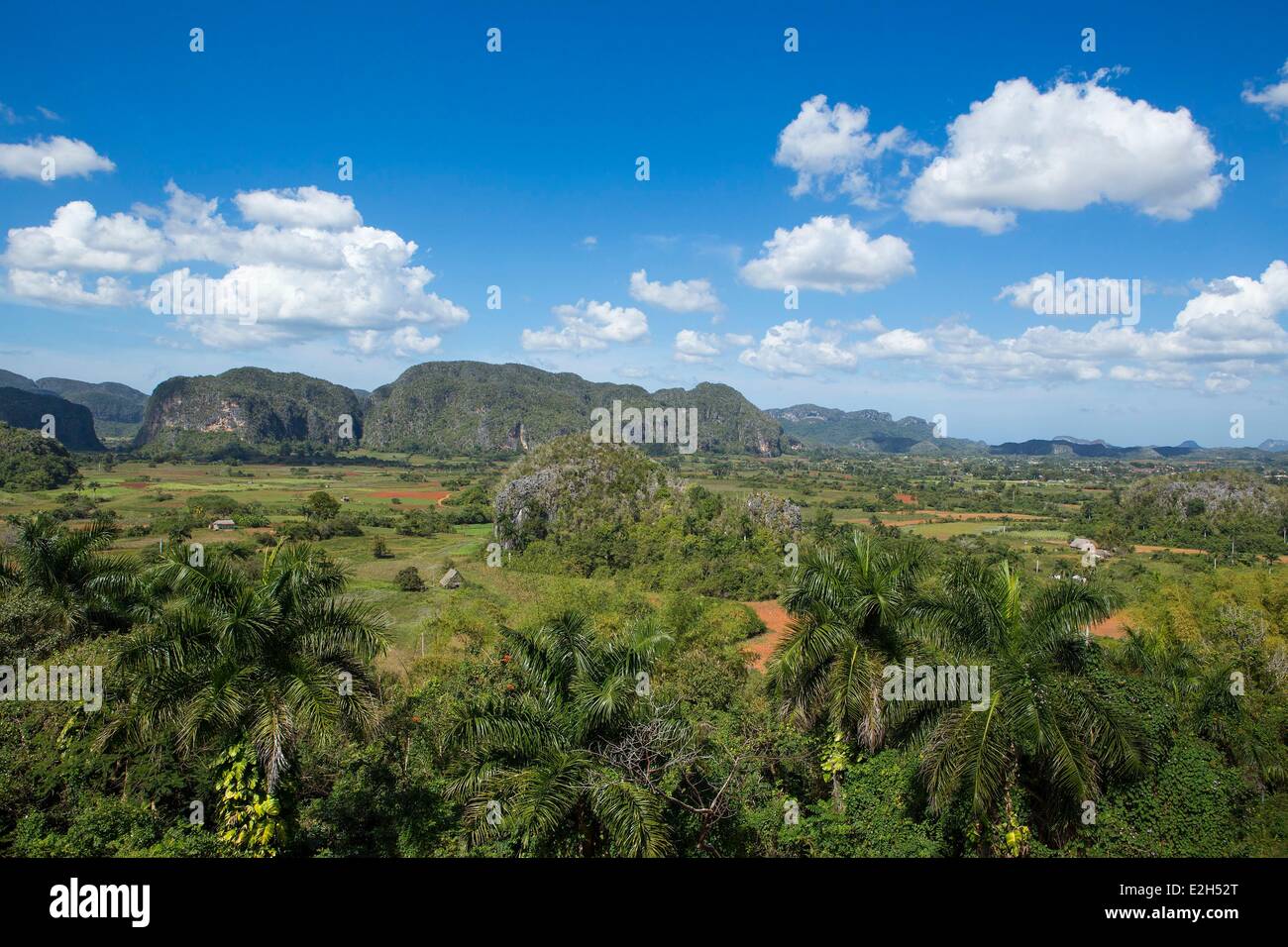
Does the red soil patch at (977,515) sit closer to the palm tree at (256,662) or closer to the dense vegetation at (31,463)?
the palm tree at (256,662)

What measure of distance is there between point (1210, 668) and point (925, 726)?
15.4 metres

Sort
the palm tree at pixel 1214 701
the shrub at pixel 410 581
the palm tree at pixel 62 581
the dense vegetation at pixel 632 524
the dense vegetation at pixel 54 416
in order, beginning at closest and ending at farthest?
the palm tree at pixel 1214 701 → the palm tree at pixel 62 581 → the shrub at pixel 410 581 → the dense vegetation at pixel 632 524 → the dense vegetation at pixel 54 416

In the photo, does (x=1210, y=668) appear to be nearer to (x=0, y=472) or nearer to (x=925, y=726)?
(x=925, y=726)

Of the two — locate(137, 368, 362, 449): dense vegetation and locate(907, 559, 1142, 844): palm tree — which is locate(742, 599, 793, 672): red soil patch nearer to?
locate(907, 559, 1142, 844): palm tree

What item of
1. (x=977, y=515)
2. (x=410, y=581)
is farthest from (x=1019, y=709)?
(x=977, y=515)

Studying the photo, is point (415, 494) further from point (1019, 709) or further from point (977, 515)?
point (1019, 709)

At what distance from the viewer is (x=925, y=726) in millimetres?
10875

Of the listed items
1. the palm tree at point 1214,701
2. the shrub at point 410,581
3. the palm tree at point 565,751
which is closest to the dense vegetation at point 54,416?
the shrub at point 410,581

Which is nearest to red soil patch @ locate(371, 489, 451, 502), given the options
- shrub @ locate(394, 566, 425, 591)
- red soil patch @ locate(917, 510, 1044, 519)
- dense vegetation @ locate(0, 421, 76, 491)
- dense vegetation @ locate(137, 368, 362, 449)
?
dense vegetation @ locate(0, 421, 76, 491)

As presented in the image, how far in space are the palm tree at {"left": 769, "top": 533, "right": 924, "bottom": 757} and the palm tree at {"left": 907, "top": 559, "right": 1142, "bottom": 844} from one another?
Answer: 0.92 m

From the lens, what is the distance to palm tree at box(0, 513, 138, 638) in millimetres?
15062

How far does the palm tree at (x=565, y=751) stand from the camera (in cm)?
830

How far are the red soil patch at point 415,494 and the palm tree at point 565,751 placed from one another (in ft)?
277
